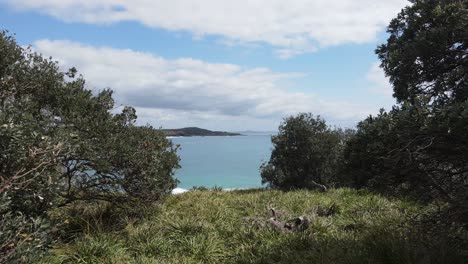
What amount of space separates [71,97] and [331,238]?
5937 millimetres

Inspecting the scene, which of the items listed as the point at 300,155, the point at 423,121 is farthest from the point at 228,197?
the point at 300,155

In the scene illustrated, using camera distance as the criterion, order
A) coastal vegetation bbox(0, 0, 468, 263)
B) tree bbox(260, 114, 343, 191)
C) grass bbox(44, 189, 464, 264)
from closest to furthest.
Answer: coastal vegetation bbox(0, 0, 468, 263)
grass bbox(44, 189, 464, 264)
tree bbox(260, 114, 343, 191)

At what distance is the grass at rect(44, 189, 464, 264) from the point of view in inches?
228

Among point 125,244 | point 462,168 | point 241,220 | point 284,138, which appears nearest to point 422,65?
point 462,168

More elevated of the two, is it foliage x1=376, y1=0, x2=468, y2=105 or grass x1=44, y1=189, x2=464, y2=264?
foliage x1=376, y1=0, x2=468, y2=105

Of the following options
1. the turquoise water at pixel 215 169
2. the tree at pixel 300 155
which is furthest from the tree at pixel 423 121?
the tree at pixel 300 155

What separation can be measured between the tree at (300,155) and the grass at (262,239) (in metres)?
11.6

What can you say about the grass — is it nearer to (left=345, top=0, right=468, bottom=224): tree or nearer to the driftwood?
the driftwood

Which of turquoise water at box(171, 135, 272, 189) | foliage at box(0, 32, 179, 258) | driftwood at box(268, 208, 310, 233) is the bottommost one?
turquoise water at box(171, 135, 272, 189)

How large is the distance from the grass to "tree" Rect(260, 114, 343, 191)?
11592 mm

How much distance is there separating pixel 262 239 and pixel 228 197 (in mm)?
5201

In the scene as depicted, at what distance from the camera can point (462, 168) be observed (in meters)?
5.36

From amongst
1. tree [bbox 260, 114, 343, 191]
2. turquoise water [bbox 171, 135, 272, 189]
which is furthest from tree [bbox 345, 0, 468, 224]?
tree [bbox 260, 114, 343, 191]

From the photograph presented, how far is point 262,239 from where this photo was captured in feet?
25.5
